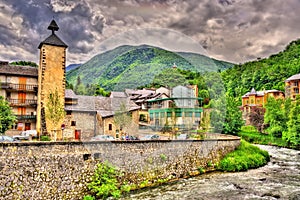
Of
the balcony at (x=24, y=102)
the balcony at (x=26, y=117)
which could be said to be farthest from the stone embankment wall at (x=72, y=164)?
the balcony at (x=24, y=102)

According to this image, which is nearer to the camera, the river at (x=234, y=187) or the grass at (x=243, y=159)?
the river at (x=234, y=187)

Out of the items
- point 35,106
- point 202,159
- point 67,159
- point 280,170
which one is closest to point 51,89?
point 35,106

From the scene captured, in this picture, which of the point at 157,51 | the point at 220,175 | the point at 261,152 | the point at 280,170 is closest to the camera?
the point at 157,51

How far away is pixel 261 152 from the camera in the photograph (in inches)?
1288

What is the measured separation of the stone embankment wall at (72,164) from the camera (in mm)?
14766

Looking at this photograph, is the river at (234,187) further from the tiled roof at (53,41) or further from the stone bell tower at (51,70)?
the tiled roof at (53,41)

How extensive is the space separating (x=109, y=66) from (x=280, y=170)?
2284cm

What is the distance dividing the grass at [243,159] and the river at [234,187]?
1.00 m

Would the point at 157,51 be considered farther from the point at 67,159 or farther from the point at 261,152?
the point at 261,152

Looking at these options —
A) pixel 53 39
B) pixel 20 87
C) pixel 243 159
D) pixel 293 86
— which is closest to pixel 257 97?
pixel 293 86

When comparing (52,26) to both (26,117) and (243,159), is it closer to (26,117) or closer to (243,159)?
(26,117)

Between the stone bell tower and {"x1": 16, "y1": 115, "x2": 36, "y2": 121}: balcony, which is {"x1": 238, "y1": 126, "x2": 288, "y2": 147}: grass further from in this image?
{"x1": 16, "y1": 115, "x2": 36, "y2": 121}: balcony

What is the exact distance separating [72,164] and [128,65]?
8744 millimetres

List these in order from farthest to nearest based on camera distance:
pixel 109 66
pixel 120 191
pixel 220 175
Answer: pixel 220 175, pixel 120 191, pixel 109 66
